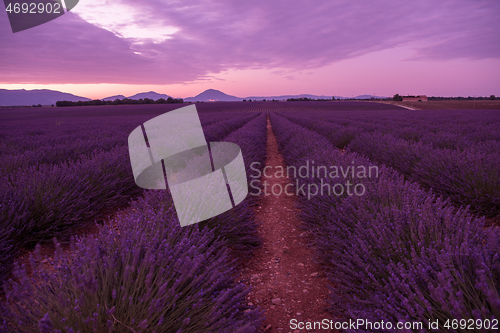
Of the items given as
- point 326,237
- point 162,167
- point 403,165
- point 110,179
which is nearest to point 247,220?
point 326,237

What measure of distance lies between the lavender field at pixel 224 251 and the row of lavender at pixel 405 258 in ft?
0.03

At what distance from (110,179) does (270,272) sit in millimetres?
2940

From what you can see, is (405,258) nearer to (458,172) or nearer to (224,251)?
(224,251)

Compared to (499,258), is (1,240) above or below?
below

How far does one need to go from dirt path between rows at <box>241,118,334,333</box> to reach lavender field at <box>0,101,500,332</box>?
0.31 feet

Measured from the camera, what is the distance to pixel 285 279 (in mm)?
2232

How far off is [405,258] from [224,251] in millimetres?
1174

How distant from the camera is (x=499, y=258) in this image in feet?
4.03

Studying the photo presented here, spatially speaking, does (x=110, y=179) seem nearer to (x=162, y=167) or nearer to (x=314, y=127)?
(x=162, y=167)

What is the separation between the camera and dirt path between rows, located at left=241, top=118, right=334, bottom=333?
5.98 feet

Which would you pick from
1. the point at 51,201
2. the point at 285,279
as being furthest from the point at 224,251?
the point at 51,201

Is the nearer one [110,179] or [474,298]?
[474,298]

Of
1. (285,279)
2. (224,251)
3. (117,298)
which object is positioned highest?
(117,298)

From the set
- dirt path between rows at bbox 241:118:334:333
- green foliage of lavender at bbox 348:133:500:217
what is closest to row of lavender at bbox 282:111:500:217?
green foliage of lavender at bbox 348:133:500:217
